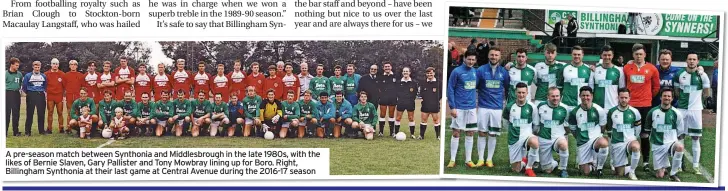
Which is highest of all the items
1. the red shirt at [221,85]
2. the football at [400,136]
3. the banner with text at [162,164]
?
the red shirt at [221,85]

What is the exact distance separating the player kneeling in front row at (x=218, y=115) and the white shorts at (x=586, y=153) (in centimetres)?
275

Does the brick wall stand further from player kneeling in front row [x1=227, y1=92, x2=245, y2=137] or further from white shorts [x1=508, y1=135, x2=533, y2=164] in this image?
player kneeling in front row [x1=227, y1=92, x2=245, y2=137]

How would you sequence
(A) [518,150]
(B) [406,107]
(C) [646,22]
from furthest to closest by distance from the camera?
(B) [406,107]
(A) [518,150]
(C) [646,22]

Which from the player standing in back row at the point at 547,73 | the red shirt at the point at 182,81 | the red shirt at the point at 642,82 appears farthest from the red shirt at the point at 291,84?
the red shirt at the point at 642,82

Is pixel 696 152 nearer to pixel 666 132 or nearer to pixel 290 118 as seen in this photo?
pixel 666 132

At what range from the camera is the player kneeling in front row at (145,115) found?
6595mm

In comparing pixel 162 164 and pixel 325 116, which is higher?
pixel 325 116

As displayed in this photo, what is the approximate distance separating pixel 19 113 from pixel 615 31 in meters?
4.56

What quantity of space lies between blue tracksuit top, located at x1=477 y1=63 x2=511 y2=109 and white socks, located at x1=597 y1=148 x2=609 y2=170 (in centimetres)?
82

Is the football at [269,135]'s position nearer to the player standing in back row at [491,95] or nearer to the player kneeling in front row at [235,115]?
the player kneeling in front row at [235,115]

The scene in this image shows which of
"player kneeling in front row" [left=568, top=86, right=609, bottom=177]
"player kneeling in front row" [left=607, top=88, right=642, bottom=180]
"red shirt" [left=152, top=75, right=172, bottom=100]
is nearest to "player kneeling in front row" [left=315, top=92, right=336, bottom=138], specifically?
"red shirt" [left=152, top=75, right=172, bottom=100]

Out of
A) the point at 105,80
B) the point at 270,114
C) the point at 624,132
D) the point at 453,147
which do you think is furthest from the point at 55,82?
the point at 624,132

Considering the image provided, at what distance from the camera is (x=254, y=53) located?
629 centimetres

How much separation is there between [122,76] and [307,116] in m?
1.48
